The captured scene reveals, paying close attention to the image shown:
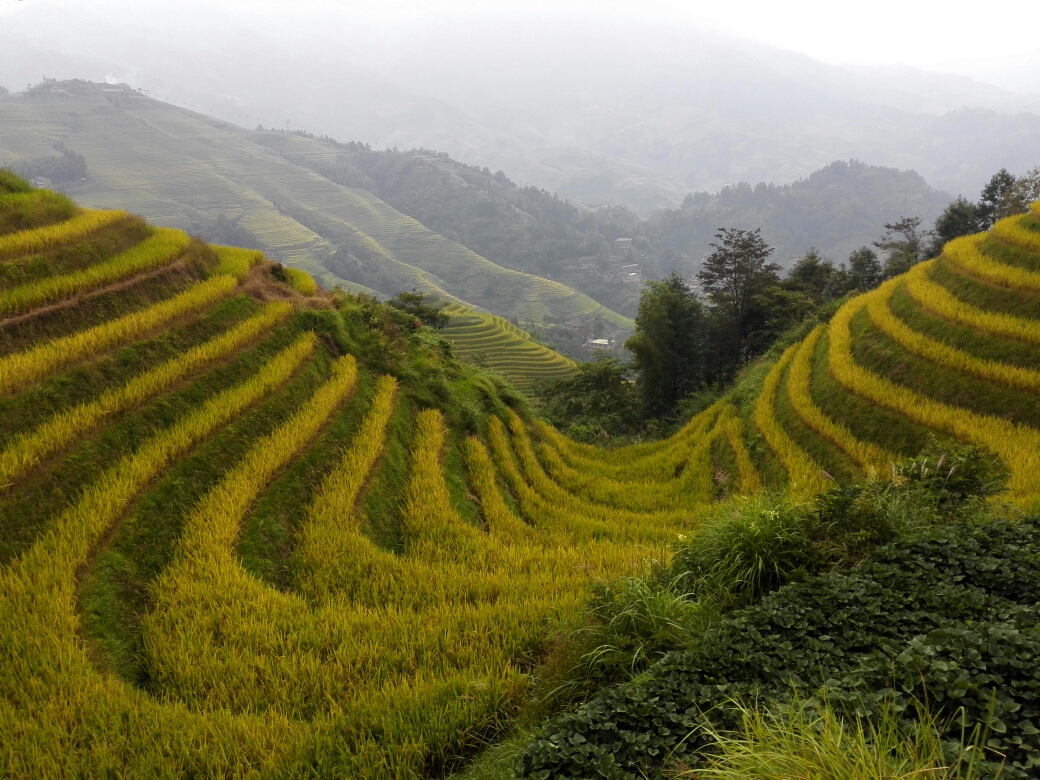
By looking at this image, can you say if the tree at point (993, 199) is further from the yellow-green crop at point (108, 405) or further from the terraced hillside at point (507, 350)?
the yellow-green crop at point (108, 405)

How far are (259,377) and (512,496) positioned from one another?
14.1 ft

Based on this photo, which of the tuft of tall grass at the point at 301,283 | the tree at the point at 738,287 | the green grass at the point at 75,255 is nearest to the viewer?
the green grass at the point at 75,255

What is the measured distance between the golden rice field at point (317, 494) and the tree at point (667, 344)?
10920 millimetres

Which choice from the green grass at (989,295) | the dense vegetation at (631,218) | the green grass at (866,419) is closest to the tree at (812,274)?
the green grass at (989,295)

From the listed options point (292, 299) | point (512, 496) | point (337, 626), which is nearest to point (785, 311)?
point (512, 496)

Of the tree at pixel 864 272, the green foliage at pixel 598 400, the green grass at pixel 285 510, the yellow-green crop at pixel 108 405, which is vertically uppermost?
the tree at pixel 864 272

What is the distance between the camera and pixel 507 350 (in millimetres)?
57062

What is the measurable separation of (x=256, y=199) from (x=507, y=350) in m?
109

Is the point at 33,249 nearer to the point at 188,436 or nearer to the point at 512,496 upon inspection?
the point at 188,436

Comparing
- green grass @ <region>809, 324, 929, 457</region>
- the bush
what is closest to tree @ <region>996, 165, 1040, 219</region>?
green grass @ <region>809, 324, 929, 457</region>

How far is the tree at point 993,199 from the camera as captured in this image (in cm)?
3099

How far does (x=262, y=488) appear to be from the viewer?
19.3 ft

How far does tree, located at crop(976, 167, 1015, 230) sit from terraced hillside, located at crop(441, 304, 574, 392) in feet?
107

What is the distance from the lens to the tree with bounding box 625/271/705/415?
22.9 metres
